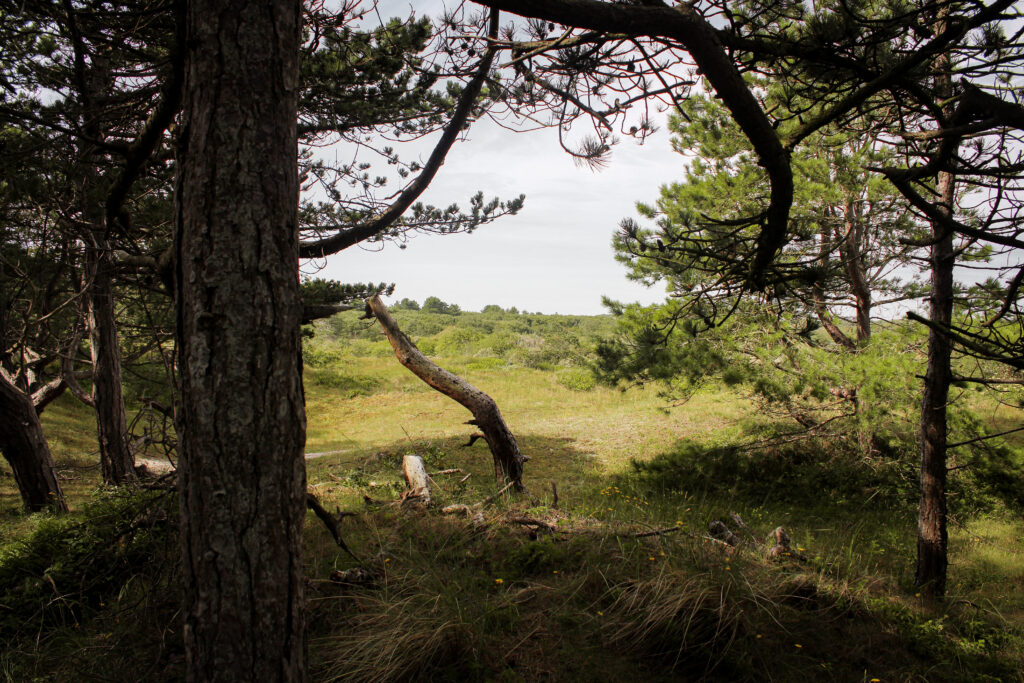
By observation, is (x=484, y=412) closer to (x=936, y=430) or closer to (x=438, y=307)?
(x=936, y=430)

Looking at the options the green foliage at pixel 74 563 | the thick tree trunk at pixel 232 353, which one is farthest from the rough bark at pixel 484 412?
the thick tree trunk at pixel 232 353

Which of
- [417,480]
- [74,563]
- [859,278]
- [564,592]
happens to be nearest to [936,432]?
[564,592]

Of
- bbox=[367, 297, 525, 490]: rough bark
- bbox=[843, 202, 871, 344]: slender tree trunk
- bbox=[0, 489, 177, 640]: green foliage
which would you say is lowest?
bbox=[0, 489, 177, 640]: green foliage

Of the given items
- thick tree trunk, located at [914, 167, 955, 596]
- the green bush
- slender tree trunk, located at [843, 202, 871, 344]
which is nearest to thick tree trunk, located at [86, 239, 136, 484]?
thick tree trunk, located at [914, 167, 955, 596]

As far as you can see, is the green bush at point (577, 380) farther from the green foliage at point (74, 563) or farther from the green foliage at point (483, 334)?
the green foliage at point (74, 563)

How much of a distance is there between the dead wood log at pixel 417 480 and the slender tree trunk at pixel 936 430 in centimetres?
372

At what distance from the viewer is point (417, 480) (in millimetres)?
5098

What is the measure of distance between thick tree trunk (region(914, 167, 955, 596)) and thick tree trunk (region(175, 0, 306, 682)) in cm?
403

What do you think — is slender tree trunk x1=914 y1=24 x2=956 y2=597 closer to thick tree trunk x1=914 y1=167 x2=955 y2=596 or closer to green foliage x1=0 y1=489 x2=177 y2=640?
thick tree trunk x1=914 y1=167 x2=955 y2=596

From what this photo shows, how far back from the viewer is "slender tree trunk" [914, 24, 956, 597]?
11.4 ft

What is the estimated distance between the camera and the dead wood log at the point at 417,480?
4.63 meters

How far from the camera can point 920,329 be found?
5.89 m

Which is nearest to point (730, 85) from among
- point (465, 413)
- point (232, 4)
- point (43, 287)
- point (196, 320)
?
point (232, 4)

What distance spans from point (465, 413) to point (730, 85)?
36.7 feet
